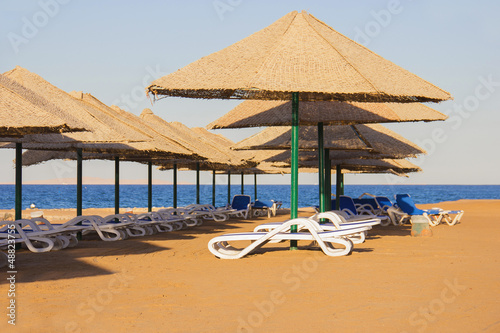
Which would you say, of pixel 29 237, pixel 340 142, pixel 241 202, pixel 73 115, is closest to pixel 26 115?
pixel 29 237

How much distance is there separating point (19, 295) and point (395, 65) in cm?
548

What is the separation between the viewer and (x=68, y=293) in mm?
4879

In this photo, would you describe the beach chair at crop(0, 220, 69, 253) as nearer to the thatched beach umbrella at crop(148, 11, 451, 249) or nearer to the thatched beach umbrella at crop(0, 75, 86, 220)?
the thatched beach umbrella at crop(0, 75, 86, 220)

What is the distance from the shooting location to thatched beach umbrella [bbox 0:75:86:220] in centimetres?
586

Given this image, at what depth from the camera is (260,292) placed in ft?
15.9

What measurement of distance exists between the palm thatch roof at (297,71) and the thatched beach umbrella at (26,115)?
117 cm

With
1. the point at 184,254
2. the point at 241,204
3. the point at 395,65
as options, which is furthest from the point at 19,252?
the point at 241,204

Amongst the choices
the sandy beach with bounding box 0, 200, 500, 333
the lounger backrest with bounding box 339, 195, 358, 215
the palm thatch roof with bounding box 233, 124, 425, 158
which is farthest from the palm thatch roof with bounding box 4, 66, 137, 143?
the lounger backrest with bounding box 339, 195, 358, 215

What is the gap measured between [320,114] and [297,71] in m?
2.52

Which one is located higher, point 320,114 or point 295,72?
point 295,72

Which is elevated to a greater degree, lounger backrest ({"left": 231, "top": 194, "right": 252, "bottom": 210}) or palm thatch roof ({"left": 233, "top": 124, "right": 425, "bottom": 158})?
palm thatch roof ({"left": 233, "top": 124, "right": 425, "bottom": 158})

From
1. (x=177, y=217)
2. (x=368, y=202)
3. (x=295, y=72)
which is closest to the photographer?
(x=295, y=72)

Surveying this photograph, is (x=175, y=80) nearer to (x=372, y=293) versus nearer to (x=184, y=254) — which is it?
(x=184, y=254)

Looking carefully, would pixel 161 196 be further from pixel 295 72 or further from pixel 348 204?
pixel 295 72
